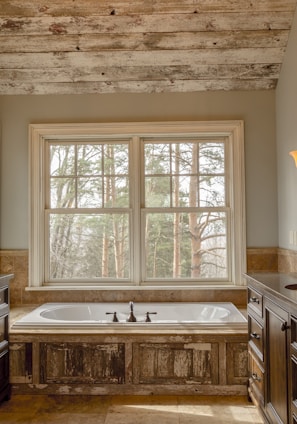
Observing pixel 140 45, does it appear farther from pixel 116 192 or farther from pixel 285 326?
pixel 285 326

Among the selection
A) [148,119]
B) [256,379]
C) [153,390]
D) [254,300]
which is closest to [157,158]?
[148,119]

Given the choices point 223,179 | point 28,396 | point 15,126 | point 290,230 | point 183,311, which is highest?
point 15,126

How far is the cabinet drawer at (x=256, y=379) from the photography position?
2445 mm

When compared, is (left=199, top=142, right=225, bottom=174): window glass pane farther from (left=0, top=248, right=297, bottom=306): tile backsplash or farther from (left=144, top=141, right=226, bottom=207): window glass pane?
(left=0, top=248, right=297, bottom=306): tile backsplash

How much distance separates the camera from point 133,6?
3129mm

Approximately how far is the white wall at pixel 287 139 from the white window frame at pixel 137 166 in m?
0.33

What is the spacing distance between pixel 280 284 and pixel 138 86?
2285 millimetres

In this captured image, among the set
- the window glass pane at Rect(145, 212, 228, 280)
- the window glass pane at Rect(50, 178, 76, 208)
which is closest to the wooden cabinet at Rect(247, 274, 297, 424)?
the window glass pane at Rect(145, 212, 228, 280)

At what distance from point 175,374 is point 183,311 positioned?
2.46ft

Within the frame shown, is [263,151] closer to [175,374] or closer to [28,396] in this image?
[175,374]

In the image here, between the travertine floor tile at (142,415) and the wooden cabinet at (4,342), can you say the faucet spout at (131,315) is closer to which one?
the travertine floor tile at (142,415)

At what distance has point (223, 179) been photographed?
3.91 metres

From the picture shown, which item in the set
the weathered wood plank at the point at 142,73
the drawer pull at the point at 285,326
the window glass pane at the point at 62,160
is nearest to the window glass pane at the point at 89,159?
the window glass pane at the point at 62,160

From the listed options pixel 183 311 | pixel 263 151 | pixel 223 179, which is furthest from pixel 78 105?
pixel 183 311
